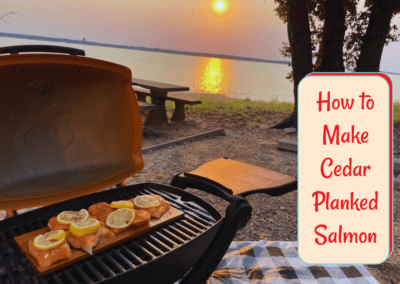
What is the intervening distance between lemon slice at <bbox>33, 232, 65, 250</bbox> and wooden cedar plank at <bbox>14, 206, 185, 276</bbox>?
55 mm

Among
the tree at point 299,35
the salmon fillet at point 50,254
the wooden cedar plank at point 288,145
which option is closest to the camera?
the salmon fillet at point 50,254

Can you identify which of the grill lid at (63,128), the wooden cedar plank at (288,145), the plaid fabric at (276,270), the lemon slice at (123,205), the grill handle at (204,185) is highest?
the grill lid at (63,128)

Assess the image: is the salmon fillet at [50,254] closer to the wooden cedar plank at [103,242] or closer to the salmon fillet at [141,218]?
the wooden cedar plank at [103,242]

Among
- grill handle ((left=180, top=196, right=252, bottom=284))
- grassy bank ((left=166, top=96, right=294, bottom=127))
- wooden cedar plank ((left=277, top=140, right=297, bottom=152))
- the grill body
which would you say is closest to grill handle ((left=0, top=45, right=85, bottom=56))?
the grill body

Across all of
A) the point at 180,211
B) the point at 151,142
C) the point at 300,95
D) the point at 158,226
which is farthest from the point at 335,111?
the point at 151,142

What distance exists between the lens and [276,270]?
2480 millimetres

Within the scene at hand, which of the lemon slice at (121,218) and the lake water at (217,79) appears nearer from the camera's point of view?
the lemon slice at (121,218)

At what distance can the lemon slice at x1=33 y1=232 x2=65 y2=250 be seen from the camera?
1.41 meters

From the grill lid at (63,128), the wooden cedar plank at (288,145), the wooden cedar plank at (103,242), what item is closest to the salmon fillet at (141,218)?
the wooden cedar plank at (103,242)

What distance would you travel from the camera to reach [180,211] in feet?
6.02

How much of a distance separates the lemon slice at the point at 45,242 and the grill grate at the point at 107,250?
0.09 metres

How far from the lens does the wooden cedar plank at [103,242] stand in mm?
1381

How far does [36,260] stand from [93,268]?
0.81 feet

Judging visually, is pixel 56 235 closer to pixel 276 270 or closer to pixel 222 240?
pixel 222 240
